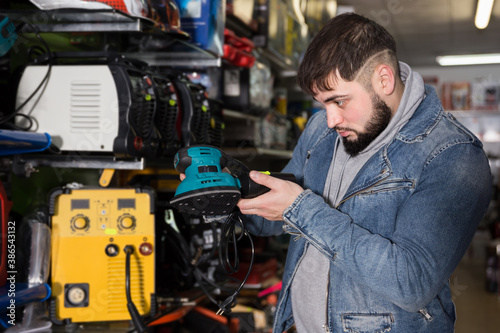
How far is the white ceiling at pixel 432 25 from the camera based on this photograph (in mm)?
5906

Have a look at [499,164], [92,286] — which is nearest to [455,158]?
[92,286]

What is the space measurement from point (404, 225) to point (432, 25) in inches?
241

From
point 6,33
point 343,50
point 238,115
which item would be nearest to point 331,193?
point 343,50

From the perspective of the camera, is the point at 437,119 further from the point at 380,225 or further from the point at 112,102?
the point at 112,102

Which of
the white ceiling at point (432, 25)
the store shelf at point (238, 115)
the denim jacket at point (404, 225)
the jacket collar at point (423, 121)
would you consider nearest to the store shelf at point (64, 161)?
the denim jacket at point (404, 225)

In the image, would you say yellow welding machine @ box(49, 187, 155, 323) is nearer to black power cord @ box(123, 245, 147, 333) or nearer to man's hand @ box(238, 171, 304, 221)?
black power cord @ box(123, 245, 147, 333)

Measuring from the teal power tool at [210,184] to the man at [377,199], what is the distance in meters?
0.05

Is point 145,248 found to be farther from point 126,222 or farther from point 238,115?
point 238,115

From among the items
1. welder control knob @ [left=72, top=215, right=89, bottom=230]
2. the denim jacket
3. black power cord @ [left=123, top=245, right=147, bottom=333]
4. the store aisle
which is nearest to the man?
the denim jacket

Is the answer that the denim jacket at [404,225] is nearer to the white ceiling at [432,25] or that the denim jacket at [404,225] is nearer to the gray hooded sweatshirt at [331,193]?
the gray hooded sweatshirt at [331,193]

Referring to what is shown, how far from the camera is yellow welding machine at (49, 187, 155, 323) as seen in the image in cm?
178

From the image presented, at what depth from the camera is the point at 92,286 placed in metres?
1.80

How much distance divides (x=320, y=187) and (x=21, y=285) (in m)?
1.00

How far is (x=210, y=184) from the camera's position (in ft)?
4.28
